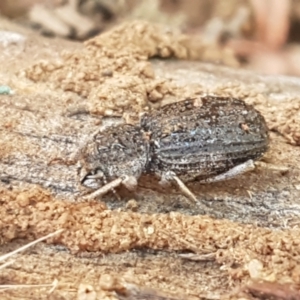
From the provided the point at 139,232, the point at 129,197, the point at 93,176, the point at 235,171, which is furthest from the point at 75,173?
the point at 235,171

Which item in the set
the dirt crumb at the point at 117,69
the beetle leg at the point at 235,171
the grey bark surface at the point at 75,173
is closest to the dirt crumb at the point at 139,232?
the grey bark surface at the point at 75,173

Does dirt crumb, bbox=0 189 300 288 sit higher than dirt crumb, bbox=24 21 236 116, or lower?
lower

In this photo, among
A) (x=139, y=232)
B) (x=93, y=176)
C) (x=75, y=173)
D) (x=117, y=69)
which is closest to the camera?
(x=139, y=232)

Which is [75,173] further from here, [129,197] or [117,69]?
[117,69]

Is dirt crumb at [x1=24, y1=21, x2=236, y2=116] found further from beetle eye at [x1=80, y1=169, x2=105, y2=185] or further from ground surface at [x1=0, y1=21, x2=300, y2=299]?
beetle eye at [x1=80, y1=169, x2=105, y2=185]

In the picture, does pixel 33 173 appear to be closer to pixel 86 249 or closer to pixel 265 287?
pixel 86 249

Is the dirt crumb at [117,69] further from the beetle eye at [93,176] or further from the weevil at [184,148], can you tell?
the beetle eye at [93,176]

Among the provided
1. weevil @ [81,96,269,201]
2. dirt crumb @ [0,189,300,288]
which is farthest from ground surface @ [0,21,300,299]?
weevil @ [81,96,269,201]

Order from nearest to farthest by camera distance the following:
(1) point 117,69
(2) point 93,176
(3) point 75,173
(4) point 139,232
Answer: (4) point 139,232
(2) point 93,176
(3) point 75,173
(1) point 117,69

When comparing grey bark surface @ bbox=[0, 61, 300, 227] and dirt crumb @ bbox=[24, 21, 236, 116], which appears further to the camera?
dirt crumb @ bbox=[24, 21, 236, 116]
